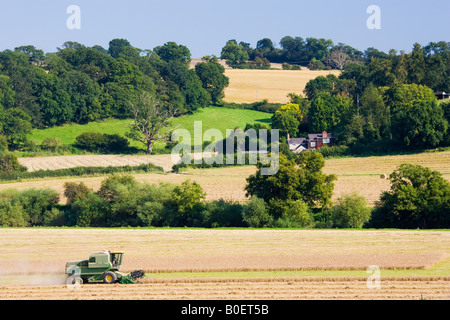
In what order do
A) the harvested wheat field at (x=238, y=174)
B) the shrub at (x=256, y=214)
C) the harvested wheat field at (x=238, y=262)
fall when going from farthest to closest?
the harvested wheat field at (x=238, y=174) < the shrub at (x=256, y=214) < the harvested wheat field at (x=238, y=262)

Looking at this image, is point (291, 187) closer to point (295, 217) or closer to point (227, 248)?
point (295, 217)

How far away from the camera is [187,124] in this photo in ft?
355

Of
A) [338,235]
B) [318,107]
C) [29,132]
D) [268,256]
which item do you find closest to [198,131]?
[318,107]

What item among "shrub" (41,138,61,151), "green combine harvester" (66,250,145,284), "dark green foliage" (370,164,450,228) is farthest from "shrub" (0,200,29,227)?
"shrub" (41,138,61,151)

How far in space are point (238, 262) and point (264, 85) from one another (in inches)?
4449

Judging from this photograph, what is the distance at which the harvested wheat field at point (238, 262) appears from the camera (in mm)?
26625

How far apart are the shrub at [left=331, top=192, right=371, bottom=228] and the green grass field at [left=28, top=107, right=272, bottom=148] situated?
51.7 meters

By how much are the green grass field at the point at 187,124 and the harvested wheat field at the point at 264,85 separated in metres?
12.3

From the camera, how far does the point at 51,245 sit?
41.6m

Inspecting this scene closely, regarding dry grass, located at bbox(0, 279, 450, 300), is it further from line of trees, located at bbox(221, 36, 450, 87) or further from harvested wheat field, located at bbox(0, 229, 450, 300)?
line of trees, located at bbox(221, 36, 450, 87)

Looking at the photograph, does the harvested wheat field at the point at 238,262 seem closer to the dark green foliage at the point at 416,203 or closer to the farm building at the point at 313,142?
the dark green foliage at the point at 416,203

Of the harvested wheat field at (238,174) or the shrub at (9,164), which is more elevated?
the shrub at (9,164)

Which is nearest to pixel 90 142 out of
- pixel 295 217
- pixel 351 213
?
pixel 295 217

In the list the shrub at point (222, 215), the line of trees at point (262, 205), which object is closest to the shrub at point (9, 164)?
the line of trees at point (262, 205)
